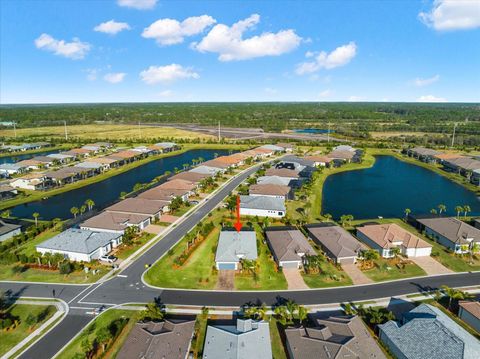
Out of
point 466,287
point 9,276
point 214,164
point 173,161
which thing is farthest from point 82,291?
point 173,161

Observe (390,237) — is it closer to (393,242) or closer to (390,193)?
(393,242)

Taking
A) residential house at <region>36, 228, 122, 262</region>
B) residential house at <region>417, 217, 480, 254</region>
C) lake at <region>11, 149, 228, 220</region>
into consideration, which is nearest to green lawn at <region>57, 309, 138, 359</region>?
residential house at <region>36, 228, 122, 262</region>

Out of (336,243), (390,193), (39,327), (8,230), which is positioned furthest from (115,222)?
(390,193)

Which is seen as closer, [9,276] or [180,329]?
[180,329]

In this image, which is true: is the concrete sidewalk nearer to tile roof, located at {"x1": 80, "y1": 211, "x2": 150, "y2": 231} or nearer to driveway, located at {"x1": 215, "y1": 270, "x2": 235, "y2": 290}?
tile roof, located at {"x1": 80, "y1": 211, "x2": 150, "y2": 231}

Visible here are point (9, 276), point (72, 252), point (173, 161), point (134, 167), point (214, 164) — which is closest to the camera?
point (9, 276)

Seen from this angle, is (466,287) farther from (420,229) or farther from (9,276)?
(9,276)
